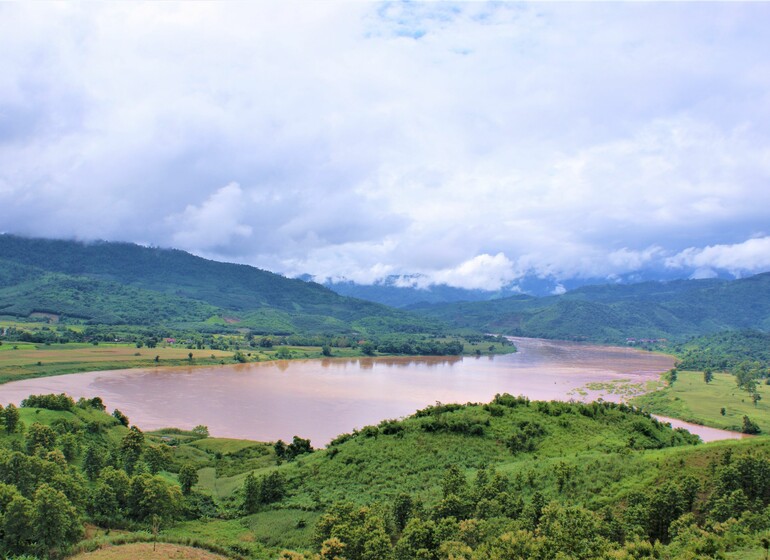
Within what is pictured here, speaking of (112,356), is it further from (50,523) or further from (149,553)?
(149,553)

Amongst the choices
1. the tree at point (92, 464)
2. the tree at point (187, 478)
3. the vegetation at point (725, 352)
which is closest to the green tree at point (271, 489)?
the tree at point (187, 478)

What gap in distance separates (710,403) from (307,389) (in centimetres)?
6635

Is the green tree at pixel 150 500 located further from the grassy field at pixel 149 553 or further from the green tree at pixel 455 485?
the green tree at pixel 455 485

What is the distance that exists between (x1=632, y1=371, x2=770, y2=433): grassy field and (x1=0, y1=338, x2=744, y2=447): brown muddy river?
979cm

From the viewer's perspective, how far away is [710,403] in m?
81.8

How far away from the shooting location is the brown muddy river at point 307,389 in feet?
227

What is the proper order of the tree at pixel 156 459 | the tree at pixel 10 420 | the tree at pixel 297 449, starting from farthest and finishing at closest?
the tree at pixel 297 449 → the tree at pixel 156 459 → the tree at pixel 10 420

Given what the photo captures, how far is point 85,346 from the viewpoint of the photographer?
405 feet

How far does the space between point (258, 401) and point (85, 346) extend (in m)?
68.0

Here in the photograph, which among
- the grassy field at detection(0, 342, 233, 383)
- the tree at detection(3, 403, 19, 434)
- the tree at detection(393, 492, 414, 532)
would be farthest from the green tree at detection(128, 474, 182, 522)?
Result: the grassy field at detection(0, 342, 233, 383)

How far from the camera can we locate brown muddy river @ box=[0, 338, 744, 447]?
6906 cm

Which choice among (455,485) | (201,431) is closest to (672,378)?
(201,431)

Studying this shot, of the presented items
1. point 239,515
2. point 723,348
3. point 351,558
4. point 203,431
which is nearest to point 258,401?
point 203,431

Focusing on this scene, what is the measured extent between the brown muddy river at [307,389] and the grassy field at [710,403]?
9787mm
